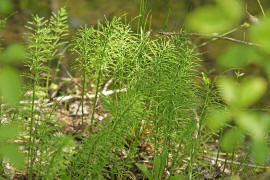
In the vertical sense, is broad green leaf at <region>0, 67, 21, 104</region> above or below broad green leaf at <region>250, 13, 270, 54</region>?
below

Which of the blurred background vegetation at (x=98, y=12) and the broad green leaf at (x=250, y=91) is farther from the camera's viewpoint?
the blurred background vegetation at (x=98, y=12)

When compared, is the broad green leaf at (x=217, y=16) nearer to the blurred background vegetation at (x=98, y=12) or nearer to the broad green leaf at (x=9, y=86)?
the broad green leaf at (x=9, y=86)

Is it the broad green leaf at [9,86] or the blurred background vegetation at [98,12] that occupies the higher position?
the blurred background vegetation at [98,12]

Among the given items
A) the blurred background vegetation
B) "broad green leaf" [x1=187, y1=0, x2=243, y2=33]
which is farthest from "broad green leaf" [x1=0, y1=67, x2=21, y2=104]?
the blurred background vegetation

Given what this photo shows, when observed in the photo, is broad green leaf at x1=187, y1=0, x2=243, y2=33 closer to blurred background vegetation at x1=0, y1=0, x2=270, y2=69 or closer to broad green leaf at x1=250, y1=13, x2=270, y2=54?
broad green leaf at x1=250, y1=13, x2=270, y2=54

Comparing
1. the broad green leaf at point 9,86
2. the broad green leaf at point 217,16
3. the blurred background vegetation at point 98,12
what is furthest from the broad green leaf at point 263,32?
the blurred background vegetation at point 98,12

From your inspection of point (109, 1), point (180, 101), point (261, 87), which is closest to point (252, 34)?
point (261, 87)

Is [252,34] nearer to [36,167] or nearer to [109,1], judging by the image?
[36,167]

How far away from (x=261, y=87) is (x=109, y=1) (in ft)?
14.1

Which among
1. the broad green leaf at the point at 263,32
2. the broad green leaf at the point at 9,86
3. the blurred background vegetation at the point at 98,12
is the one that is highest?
the blurred background vegetation at the point at 98,12

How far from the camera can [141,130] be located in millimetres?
1908

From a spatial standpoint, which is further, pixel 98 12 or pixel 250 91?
pixel 98 12

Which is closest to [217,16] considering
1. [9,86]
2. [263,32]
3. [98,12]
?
[263,32]

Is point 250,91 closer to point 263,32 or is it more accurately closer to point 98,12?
point 263,32
